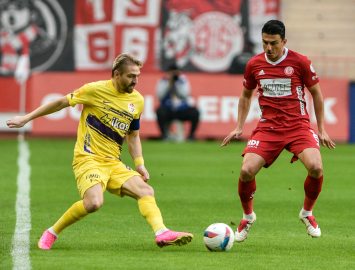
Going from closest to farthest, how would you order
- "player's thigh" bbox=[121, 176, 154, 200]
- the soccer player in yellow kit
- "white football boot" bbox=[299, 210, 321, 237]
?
the soccer player in yellow kit → "player's thigh" bbox=[121, 176, 154, 200] → "white football boot" bbox=[299, 210, 321, 237]

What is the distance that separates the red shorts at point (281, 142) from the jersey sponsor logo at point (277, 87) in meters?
0.34

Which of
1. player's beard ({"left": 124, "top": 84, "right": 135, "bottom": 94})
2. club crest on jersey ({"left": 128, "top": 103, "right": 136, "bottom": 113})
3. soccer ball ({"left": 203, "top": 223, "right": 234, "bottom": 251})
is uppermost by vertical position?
player's beard ({"left": 124, "top": 84, "right": 135, "bottom": 94})

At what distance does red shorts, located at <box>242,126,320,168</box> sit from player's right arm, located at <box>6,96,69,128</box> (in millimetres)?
1799

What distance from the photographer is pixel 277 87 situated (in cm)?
608

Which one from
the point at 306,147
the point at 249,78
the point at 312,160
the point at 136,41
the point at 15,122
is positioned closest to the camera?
the point at 15,122

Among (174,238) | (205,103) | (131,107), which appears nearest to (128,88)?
(131,107)

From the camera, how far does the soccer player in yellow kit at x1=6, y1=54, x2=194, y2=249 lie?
5.27 m

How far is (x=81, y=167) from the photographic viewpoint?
17.8 feet

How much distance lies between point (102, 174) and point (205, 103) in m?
11.6

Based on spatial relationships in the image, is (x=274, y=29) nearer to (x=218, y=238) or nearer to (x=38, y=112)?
(x=218, y=238)

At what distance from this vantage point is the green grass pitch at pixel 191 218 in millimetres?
4926

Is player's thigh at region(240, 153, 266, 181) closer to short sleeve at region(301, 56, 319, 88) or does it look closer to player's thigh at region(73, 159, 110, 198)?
short sleeve at region(301, 56, 319, 88)

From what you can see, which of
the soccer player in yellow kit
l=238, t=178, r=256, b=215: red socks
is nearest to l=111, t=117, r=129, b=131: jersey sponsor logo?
the soccer player in yellow kit

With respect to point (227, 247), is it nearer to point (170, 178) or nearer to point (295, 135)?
point (295, 135)
